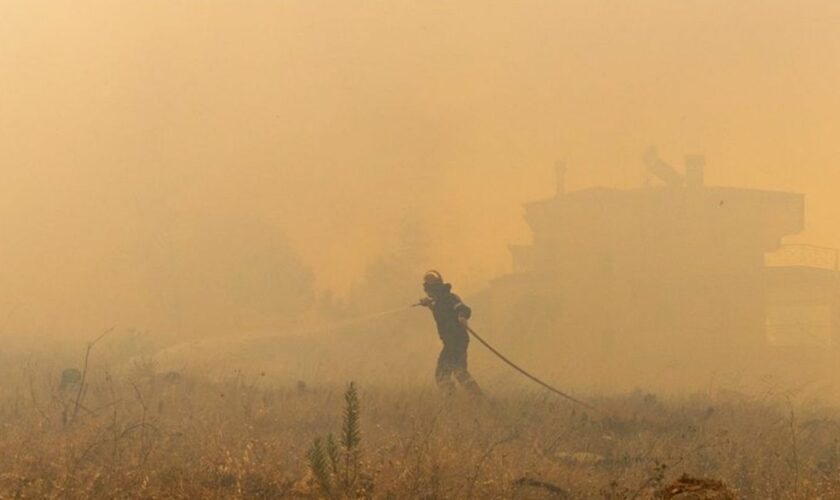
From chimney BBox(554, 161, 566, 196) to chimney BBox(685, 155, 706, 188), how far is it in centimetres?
508

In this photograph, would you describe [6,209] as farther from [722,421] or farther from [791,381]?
[722,421]

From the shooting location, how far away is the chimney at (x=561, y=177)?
123ft

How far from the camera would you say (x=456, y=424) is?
920cm

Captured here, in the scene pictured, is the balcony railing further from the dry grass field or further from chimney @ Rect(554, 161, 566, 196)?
the dry grass field

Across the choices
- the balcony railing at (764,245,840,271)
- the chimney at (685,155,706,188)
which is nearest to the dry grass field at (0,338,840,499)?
the balcony railing at (764,245,840,271)

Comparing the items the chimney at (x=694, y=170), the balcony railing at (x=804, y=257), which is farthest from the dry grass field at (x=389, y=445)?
the chimney at (x=694, y=170)

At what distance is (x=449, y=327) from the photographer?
12.2m

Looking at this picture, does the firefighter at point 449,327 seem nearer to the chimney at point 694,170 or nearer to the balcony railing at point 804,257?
the balcony railing at point 804,257

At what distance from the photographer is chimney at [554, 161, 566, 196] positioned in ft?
123

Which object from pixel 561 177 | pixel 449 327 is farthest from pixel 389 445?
pixel 561 177

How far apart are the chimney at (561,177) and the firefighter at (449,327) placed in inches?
1009

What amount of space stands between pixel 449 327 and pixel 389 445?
4692mm

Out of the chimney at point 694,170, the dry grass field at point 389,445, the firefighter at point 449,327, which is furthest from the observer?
the chimney at point 694,170

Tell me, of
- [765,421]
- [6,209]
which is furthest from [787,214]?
[6,209]
